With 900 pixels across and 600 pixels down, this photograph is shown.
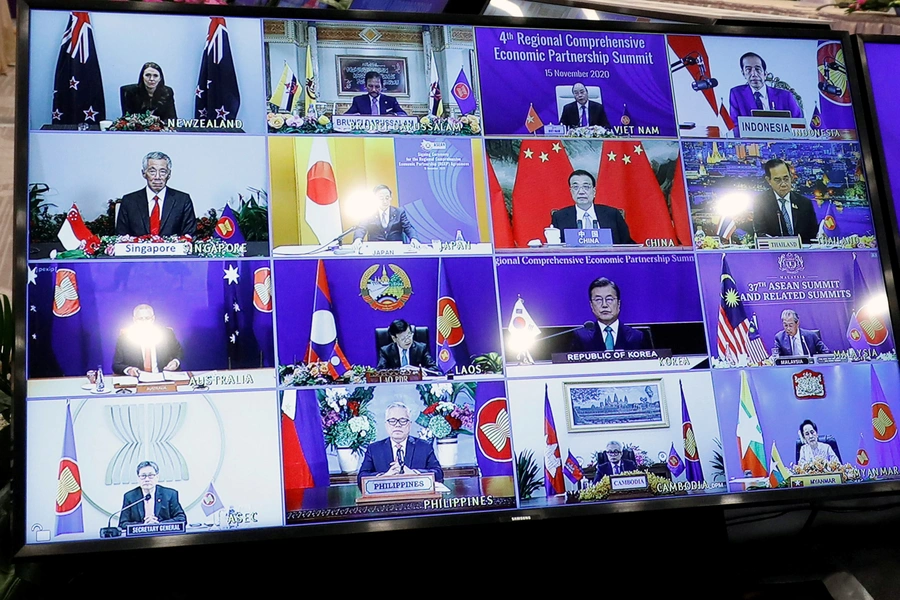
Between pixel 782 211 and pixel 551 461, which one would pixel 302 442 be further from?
pixel 782 211

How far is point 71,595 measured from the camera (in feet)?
5.89

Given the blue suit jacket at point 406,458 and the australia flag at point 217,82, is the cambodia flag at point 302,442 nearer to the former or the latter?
the blue suit jacket at point 406,458

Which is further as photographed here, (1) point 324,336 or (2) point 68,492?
(1) point 324,336

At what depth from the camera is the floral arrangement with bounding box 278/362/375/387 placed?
1.81 metres

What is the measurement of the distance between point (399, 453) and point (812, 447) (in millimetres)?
867

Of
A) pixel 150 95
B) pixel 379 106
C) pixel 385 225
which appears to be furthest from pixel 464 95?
pixel 150 95

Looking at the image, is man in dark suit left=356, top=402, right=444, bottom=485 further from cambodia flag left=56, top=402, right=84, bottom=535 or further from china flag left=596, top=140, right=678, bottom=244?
china flag left=596, top=140, right=678, bottom=244

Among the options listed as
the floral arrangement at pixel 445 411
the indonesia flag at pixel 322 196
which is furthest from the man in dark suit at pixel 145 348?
the floral arrangement at pixel 445 411

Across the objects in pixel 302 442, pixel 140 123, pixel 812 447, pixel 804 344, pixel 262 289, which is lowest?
pixel 812 447

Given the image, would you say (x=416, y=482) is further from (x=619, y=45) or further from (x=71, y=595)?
(x=619, y=45)

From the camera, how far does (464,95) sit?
6.72ft

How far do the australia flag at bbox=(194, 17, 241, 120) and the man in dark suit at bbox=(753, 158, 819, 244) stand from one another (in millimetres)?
1162

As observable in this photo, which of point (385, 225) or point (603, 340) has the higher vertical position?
point (385, 225)

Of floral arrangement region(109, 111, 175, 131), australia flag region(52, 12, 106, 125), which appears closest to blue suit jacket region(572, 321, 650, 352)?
floral arrangement region(109, 111, 175, 131)
